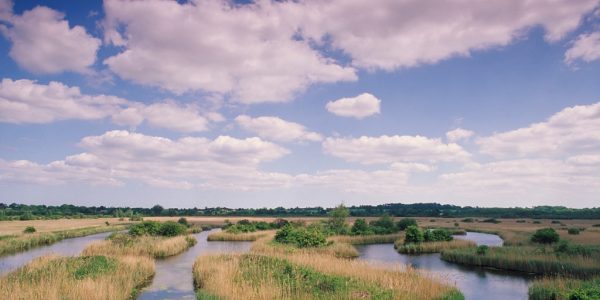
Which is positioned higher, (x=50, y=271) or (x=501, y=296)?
(x=50, y=271)

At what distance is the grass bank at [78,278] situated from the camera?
696 inches

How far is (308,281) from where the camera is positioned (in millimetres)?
21281

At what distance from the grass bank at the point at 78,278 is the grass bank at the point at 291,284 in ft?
12.9

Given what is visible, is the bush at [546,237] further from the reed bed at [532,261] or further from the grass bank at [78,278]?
the grass bank at [78,278]

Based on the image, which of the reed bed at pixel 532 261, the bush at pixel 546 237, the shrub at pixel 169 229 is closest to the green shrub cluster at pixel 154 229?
the shrub at pixel 169 229

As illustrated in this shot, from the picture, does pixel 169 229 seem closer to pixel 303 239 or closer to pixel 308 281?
pixel 303 239

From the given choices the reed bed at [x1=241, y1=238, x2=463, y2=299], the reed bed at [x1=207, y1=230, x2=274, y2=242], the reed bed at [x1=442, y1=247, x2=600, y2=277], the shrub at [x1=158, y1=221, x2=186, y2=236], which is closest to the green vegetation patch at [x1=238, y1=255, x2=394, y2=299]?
the reed bed at [x1=241, y1=238, x2=463, y2=299]

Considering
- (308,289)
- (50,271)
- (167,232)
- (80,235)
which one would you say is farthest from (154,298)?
(80,235)

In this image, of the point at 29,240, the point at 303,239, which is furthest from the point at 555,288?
the point at 29,240

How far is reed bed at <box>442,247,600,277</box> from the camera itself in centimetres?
2798

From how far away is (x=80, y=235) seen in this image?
67500 mm

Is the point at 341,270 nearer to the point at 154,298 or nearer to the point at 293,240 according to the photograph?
the point at 154,298

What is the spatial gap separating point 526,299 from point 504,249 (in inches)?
629

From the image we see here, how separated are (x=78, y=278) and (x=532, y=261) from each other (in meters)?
31.7
